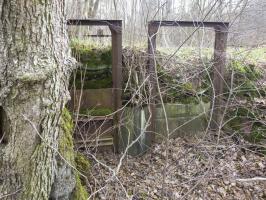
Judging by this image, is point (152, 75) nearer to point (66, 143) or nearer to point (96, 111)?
point (96, 111)

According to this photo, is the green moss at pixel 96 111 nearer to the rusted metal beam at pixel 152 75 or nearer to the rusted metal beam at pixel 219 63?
the rusted metal beam at pixel 152 75

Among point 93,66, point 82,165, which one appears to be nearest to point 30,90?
point 82,165

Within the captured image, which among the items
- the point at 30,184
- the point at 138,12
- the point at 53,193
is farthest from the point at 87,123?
the point at 138,12

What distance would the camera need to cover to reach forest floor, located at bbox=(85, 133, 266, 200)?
3.59 meters

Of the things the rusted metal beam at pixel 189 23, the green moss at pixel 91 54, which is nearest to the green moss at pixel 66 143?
the green moss at pixel 91 54

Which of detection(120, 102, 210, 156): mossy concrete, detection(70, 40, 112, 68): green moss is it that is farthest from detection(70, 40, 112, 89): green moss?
detection(120, 102, 210, 156): mossy concrete

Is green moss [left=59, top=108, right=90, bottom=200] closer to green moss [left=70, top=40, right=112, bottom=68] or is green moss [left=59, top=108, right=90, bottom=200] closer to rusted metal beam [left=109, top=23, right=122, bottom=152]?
rusted metal beam [left=109, top=23, right=122, bottom=152]

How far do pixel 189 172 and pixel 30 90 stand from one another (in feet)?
8.55

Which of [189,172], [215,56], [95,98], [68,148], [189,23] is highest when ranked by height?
[189,23]

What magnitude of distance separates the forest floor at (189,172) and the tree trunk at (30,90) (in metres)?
1.11

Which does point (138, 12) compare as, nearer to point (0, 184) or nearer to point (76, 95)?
point (76, 95)

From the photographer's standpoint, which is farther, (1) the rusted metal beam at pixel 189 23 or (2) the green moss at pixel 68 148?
(1) the rusted metal beam at pixel 189 23

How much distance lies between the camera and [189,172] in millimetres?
4035

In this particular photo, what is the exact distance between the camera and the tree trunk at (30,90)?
205 cm
